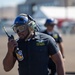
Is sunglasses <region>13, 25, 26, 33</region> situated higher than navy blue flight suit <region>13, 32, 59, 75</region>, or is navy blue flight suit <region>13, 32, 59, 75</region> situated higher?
sunglasses <region>13, 25, 26, 33</region>

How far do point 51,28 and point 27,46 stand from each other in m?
3.72

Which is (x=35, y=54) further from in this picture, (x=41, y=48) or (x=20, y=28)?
(x=20, y=28)

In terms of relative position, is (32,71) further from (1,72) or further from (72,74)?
(1,72)

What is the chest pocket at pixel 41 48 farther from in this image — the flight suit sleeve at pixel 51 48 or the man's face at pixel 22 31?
the man's face at pixel 22 31

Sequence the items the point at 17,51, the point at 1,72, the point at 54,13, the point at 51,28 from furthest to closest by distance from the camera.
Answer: the point at 54,13 < the point at 1,72 < the point at 51,28 < the point at 17,51

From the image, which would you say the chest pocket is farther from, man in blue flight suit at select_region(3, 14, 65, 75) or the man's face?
the man's face

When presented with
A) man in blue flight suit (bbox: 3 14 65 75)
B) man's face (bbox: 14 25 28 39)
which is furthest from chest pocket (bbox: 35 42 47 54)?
man's face (bbox: 14 25 28 39)

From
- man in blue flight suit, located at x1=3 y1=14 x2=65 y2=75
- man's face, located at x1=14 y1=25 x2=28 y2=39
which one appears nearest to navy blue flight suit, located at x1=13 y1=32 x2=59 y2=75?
man in blue flight suit, located at x1=3 y1=14 x2=65 y2=75

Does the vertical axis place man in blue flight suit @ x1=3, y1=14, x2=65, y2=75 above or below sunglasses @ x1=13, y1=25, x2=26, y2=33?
below

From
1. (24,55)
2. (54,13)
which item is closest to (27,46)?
(24,55)

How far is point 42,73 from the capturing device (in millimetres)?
4785

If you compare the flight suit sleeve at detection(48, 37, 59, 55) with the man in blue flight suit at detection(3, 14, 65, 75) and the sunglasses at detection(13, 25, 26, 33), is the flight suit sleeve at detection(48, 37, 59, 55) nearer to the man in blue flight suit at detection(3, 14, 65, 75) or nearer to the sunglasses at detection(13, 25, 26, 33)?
the man in blue flight suit at detection(3, 14, 65, 75)

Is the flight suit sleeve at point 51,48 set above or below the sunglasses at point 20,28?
below

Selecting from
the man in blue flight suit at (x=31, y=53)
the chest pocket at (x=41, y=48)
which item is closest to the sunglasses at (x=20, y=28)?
the man in blue flight suit at (x=31, y=53)
